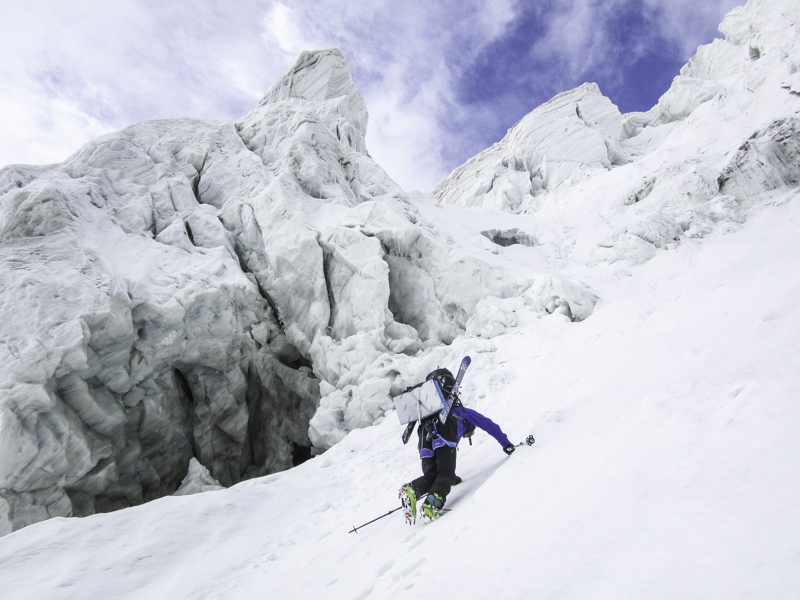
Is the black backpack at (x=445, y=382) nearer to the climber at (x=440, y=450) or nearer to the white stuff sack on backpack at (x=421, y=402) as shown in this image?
the climber at (x=440, y=450)

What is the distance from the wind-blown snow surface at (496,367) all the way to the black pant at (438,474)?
27 cm

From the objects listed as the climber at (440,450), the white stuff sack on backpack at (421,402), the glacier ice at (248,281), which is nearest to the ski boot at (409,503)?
the climber at (440,450)

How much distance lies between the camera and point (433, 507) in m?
5.06

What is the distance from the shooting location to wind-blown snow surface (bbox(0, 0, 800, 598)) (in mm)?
2717

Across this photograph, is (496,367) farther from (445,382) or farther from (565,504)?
(565,504)

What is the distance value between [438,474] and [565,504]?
239cm

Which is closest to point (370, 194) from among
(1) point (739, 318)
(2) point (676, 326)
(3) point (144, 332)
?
(3) point (144, 332)

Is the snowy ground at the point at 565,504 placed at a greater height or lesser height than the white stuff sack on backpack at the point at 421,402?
lesser

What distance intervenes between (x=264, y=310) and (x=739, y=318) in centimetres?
1487

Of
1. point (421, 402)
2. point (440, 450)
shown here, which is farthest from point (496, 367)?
point (440, 450)

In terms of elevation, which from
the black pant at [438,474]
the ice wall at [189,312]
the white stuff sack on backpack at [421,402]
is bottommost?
the black pant at [438,474]

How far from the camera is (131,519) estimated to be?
725cm

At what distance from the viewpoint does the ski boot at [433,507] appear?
502cm

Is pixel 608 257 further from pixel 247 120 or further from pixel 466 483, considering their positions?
pixel 247 120
